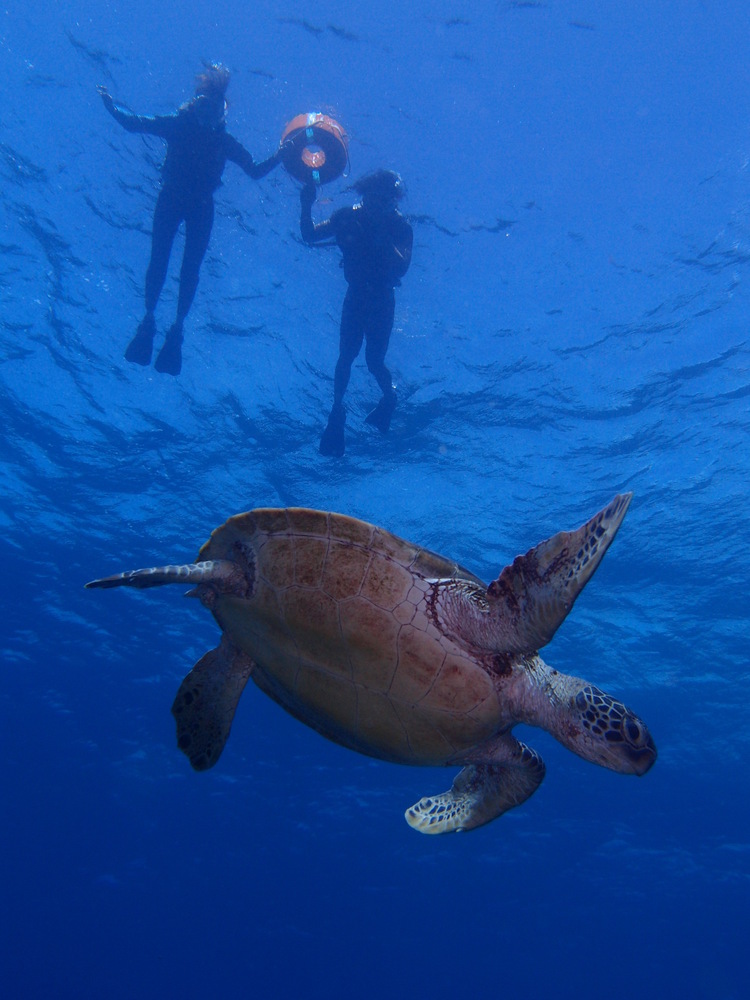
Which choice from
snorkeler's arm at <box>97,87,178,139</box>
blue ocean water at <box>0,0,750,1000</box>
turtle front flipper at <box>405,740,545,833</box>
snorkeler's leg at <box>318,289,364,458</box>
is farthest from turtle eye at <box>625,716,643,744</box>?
snorkeler's arm at <box>97,87,178,139</box>

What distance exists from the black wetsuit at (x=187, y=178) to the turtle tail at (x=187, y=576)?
7395 mm

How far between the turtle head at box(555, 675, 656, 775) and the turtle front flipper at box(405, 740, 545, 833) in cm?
→ 95

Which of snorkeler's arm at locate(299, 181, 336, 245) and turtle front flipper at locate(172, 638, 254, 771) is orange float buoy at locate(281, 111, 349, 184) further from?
turtle front flipper at locate(172, 638, 254, 771)

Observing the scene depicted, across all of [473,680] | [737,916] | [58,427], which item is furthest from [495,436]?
[737,916]

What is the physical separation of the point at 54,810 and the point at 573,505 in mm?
32514

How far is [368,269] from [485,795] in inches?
346

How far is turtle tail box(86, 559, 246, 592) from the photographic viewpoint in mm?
3468

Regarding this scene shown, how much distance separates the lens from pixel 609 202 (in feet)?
31.6

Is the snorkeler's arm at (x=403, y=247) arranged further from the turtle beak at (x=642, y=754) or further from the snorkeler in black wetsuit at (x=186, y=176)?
the turtle beak at (x=642, y=754)

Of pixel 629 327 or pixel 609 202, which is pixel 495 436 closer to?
pixel 629 327

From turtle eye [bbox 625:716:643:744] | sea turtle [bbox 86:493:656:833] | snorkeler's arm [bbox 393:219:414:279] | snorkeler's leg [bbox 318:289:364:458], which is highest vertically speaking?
snorkeler's arm [bbox 393:219:414:279]

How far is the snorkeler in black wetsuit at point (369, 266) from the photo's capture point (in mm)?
9539

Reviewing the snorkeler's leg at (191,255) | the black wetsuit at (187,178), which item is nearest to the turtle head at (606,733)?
the snorkeler's leg at (191,255)

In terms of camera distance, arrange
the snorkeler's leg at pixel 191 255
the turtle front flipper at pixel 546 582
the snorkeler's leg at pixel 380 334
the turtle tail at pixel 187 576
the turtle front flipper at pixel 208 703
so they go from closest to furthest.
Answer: the turtle front flipper at pixel 546 582 → the turtle tail at pixel 187 576 → the turtle front flipper at pixel 208 703 → the snorkeler's leg at pixel 191 255 → the snorkeler's leg at pixel 380 334
